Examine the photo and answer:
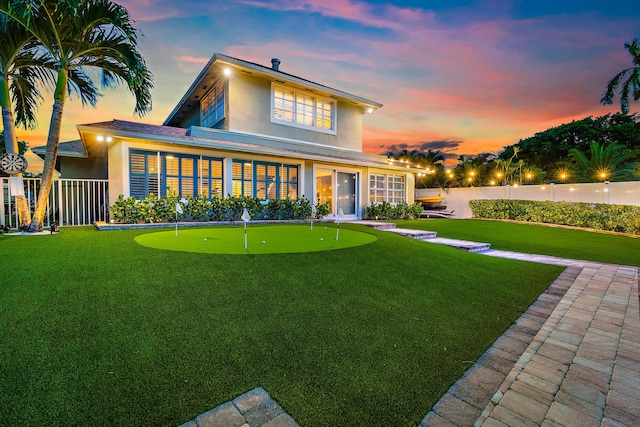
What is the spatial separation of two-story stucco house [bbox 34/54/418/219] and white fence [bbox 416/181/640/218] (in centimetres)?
542

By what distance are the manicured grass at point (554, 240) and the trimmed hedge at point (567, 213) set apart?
1294 mm

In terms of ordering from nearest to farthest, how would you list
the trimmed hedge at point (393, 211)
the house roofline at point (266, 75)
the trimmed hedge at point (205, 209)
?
1. the trimmed hedge at point (205, 209)
2. the house roofline at point (266, 75)
3. the trimmed hedge at point (393, 211)

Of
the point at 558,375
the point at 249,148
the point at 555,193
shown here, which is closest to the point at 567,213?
the point at 555,193

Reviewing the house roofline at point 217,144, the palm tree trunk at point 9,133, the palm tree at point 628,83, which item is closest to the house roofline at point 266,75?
the house roofline at point 217,144

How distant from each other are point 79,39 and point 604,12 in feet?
66.2

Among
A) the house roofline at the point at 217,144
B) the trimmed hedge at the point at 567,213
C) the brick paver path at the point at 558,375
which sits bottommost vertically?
the brick paver path at the point at 558,375

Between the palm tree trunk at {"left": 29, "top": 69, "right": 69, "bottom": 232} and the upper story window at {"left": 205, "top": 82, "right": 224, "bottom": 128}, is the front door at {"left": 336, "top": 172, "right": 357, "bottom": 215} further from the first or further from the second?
the palm tree trunk at {"left": 29, "top": 69, "right": 69, "bottom": 232}

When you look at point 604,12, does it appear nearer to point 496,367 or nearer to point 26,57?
point 496,367

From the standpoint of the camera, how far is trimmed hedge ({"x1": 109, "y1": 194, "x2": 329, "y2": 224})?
29.4 feet

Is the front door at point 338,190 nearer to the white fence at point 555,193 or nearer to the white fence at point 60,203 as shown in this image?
the white fence at point 60,203

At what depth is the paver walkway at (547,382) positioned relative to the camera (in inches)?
71.2

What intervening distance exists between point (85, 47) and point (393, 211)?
14100mm

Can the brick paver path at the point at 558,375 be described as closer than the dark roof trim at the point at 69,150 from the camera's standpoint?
Yes

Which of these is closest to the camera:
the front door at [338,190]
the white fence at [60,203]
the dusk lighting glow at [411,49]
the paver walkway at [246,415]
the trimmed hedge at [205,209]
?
the paver walkway at [246,415]
